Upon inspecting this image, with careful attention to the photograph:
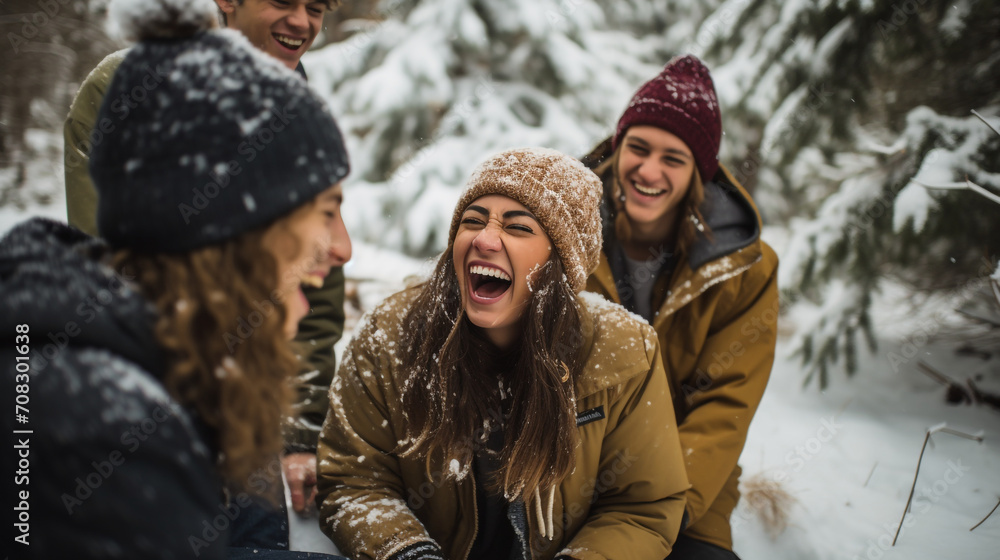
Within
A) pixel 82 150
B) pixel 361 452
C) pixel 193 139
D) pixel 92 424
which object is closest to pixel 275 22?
pixel 82 150

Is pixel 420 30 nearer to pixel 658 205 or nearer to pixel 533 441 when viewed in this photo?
pixel 658 205

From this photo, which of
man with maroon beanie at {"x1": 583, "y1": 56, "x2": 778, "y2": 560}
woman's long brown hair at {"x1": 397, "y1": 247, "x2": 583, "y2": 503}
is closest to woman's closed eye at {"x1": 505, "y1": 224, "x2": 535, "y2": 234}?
woman's long brown hair at {"x1": 397, "y1": 247, "x2": 583, "y2": 503}

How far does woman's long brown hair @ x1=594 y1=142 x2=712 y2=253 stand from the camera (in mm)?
2842

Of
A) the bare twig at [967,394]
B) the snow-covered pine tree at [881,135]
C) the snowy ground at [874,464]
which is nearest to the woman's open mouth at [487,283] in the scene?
the snowy ground at [874,464]

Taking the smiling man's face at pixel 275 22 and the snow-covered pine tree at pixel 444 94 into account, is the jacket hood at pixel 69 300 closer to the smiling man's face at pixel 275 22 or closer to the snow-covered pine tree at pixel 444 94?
the smiling man's face at pixel 275 22

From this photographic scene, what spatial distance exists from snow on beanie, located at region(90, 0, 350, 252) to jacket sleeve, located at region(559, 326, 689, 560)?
1388 millimetres

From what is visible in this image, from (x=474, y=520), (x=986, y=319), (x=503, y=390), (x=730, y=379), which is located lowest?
(x=474, y=520)

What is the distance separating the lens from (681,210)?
3027 millimetres

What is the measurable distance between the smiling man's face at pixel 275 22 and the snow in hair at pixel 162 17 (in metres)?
1.44

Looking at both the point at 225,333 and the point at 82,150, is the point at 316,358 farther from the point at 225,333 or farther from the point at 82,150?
the point at 225,333

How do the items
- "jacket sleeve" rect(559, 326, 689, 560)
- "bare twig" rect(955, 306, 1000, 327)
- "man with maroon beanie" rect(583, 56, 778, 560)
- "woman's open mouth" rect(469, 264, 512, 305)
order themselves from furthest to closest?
"man with maroon beanie" rect(583, 56, 778, 560)
"bare twig" rect(955, 306, 1000, 327)
"jacket sleeve" rect(559, 326, 689, 560)
"woman's open mouth" rect(469, 264, 512, 305)

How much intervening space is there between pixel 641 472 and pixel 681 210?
1.52 m

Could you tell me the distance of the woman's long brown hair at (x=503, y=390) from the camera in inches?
75.3

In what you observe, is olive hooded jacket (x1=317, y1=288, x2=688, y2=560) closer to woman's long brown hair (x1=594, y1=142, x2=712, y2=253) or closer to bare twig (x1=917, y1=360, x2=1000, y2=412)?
woman's long brown hair (x1=594, y1=142, x2=712, y2=253)
